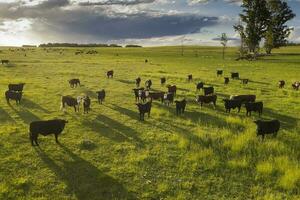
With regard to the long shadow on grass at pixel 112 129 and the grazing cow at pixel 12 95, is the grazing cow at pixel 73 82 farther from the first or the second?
the long shadow on grass at pixel 112 129

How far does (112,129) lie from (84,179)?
679 centimetres

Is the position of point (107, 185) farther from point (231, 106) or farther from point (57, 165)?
point (231, 106)

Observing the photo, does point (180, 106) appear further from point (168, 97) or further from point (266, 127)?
point (266, 127)

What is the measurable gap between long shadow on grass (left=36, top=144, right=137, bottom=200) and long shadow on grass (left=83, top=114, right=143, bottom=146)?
3339mm

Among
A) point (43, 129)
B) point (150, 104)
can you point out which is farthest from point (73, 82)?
point (43, 129)

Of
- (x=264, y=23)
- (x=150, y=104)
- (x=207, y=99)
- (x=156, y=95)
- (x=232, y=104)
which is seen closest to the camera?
(x=150, y=104)

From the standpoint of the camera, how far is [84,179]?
44.3 feet

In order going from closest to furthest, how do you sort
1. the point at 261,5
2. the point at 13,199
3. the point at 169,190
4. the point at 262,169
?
1. the point at 13,199
2. the point at 169,190
3. the point at 262,169
4. the point at 261,5

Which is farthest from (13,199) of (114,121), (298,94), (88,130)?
(298,94)

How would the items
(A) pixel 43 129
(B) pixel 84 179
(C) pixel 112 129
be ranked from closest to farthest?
(B) pixel 84 179, (A) pixel 43 129, (C) pixel 112 129

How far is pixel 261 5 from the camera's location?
85938 millimetres

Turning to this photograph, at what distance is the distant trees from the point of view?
282ft

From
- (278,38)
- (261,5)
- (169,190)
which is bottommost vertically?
(169,190)

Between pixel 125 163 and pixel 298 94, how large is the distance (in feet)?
76.7
